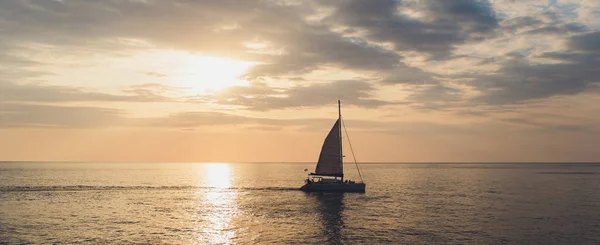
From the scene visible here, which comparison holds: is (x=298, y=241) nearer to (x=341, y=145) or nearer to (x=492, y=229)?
(x=492, y=229)

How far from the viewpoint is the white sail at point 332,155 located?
318 feet

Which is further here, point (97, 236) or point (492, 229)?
point (492, 229)

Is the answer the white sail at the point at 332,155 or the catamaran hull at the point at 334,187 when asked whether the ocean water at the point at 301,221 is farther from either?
the white sail at the point at 332,155

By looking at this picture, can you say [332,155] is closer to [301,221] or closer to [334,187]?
[334,187]

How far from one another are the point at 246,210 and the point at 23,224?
112ft

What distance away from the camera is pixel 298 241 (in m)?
49.3

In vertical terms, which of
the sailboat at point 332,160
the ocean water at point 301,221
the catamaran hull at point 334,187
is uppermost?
the sailboat at point 332,160

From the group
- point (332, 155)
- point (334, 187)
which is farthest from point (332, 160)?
point (334, 187)

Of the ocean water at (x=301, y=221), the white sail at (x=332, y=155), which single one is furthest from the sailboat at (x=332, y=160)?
the ocean water at (x=301, y=221)

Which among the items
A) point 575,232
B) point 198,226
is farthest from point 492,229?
point 198,226

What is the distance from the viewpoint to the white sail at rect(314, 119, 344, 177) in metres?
96.9

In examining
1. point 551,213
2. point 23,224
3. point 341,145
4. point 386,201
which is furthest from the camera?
point 341,145

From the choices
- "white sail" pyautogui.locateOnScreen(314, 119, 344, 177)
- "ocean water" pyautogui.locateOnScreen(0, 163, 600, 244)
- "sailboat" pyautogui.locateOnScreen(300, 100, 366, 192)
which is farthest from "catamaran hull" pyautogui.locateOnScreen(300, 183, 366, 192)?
"ocean water" pyautogui.locateOnScreen(0, 163, 600, 244)

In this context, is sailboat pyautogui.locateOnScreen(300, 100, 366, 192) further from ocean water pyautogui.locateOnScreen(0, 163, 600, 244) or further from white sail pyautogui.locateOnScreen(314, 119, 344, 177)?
ocean water pyautogui.locateOnScreen(0, 163, 600, 244)
